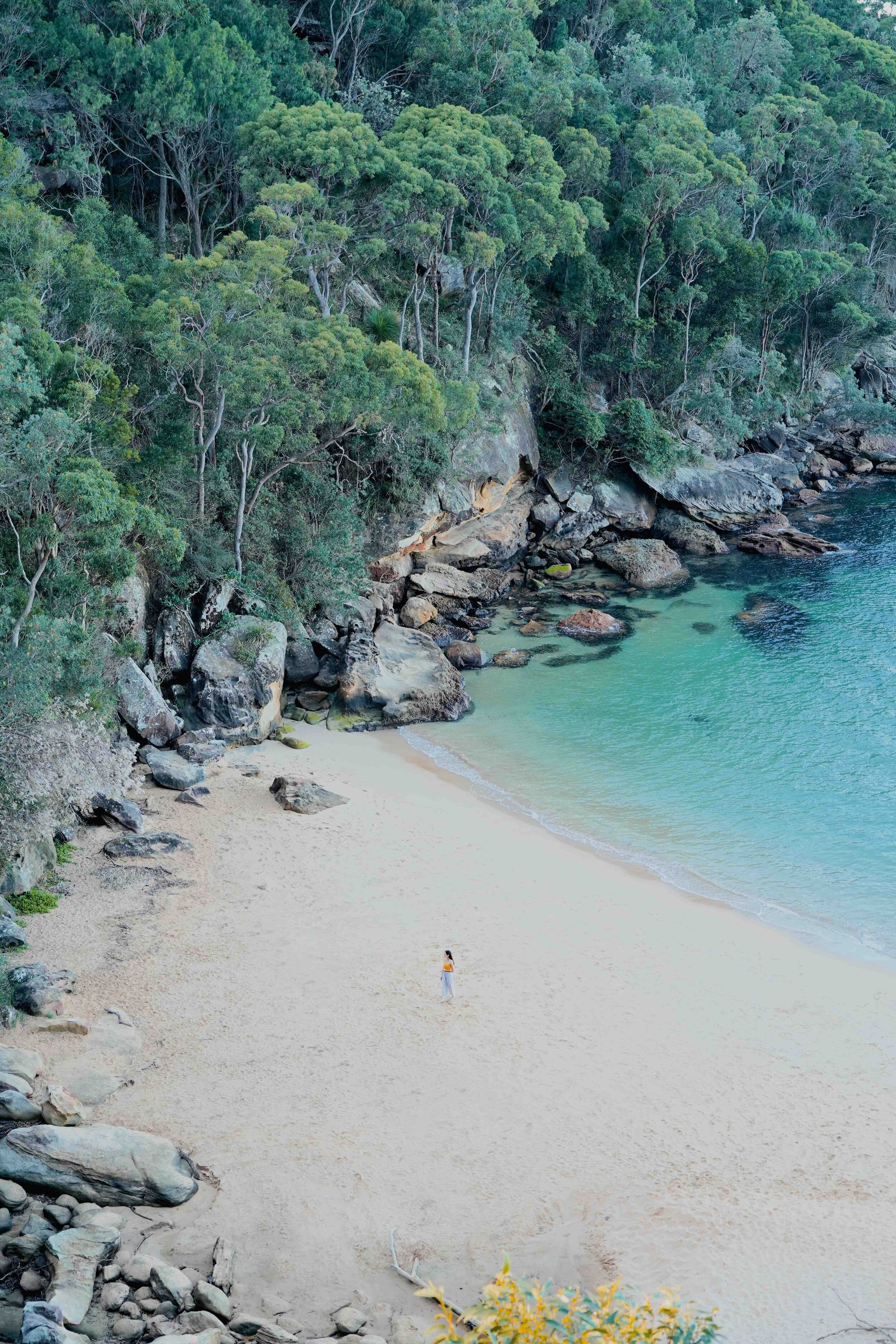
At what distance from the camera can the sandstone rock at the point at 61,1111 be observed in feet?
40.4

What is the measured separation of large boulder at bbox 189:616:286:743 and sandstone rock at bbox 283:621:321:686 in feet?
4.22

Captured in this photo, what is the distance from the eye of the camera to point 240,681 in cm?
2591

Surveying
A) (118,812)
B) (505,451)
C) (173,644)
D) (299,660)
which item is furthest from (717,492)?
(118,812)

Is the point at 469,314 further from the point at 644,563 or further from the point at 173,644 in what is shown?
the point at 173,644

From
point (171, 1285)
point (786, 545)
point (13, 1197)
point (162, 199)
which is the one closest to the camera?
point (171, 1285)

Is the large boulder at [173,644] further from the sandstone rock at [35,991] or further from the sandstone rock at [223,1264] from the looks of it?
the sandstone rock at [223,1264]

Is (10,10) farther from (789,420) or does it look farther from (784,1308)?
(789,420)

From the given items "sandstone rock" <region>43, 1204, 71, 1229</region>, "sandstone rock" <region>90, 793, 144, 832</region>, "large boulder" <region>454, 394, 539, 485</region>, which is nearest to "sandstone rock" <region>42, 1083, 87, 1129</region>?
"sandstone rock" <region>43, 1204, 71, 1229</region>

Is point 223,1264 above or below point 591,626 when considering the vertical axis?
below

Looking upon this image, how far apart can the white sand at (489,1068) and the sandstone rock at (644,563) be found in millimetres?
20327

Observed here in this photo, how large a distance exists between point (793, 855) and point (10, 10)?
3368cm

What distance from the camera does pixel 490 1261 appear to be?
445 inches

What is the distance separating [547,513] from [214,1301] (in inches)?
1433

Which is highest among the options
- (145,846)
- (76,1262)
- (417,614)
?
(417,614)
